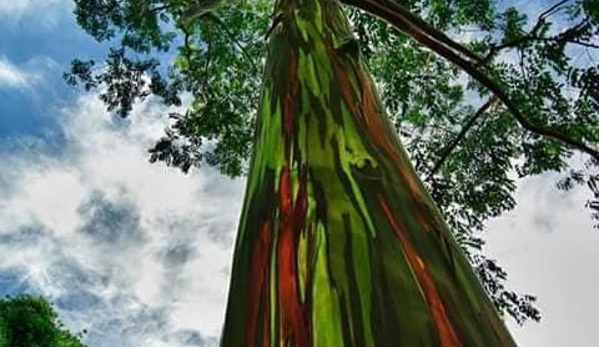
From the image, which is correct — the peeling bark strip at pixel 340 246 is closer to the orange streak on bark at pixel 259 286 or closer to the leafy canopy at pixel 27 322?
the orange streak on bark at pixel 259 286

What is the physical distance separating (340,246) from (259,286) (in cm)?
12

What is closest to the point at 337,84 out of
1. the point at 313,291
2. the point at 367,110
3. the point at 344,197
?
the point at 367,110

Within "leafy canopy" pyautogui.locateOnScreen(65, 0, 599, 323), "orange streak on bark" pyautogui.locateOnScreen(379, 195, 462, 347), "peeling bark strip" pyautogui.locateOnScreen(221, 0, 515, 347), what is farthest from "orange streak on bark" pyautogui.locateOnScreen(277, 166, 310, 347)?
"leafy canopy" pyautogui.locateOnScreen(65, 0, 599, 323)

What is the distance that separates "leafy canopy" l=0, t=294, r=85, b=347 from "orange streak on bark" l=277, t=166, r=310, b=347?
24.7 ft

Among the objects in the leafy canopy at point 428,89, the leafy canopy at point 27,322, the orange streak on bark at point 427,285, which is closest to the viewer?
the orange streak on bark at point 427,285

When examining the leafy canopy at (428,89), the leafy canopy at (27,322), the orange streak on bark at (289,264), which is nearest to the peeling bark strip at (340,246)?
the orange streak on bark at (289,264)

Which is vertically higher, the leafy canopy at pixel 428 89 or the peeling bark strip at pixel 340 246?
the leafy canopy at pixel 428 89

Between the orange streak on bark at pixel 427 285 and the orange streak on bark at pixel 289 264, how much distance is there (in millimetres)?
130

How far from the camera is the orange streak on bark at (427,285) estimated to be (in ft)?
2.05

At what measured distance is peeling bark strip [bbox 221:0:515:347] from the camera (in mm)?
644

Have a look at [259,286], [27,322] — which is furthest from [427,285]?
[27,322]

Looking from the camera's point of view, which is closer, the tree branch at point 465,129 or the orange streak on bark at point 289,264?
the orange streak on bark at point 289,264

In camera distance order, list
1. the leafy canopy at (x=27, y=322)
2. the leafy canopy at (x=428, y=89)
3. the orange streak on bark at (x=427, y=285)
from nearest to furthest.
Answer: the orange streak on bark at (x=427, y=285)
the leafy canopy at (x=428, y=89)
the leafy canopy at (x=27, y=322)

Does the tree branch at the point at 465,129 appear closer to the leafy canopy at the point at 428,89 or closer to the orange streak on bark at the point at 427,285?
the leafy canopy at the point at 428,89
